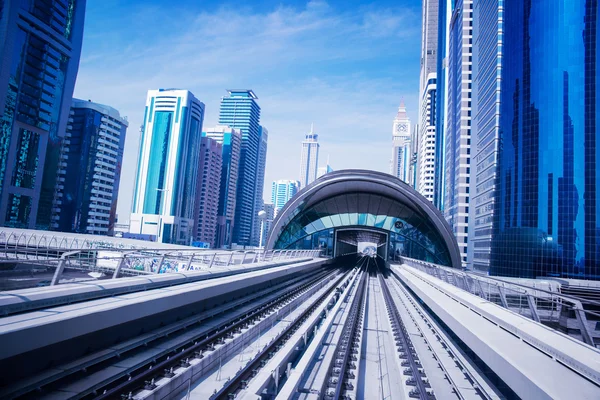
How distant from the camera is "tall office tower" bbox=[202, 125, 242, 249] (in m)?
165

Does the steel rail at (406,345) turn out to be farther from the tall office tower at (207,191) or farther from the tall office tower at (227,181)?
the tall office tower at (227,181)

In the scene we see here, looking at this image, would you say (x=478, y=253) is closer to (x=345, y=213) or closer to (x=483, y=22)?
(x=345, y=213)

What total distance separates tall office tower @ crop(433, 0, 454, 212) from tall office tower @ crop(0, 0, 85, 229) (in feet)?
309

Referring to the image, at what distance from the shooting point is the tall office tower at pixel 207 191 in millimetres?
143375

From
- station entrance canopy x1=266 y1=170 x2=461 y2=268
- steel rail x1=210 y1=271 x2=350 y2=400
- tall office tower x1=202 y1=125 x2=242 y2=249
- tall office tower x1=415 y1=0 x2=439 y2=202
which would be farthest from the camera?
tall office tower x1=202 y1=125 x2=242 y2=249

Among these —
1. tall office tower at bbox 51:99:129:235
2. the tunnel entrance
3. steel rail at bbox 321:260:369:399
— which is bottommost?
steel rail at bbox 321:260:369:399

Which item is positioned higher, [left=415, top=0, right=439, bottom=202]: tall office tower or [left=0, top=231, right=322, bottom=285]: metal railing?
[left=415, top=0, right=439, bottom=202]: tall office tower

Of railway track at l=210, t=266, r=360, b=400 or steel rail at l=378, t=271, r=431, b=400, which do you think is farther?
steel rail at l=378, t=271, r=431, b=400

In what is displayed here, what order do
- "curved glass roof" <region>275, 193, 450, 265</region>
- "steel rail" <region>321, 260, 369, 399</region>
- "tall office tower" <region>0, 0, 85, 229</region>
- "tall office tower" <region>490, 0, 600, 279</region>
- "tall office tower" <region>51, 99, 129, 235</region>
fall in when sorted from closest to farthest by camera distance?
"steel rail" <region>321, 260, 369, 399</region> < "curved glass roof" <region>275, 193, 450, 265</region> < "tall office tower" <region>490, 0, 600, 279</region> < "tall office tower" <region>0, 0, 85, 229</region> < "tall office tower" <region>51, 99, 129, 235</region>

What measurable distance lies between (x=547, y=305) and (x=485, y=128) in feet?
249

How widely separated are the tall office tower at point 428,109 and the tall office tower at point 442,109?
6.10 m

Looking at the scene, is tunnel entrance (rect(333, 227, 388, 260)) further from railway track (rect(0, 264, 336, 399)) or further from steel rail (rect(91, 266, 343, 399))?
railway track (rect(0, 264, 336, 399))

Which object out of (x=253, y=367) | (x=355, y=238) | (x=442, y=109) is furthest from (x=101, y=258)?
(x=442, y=109)

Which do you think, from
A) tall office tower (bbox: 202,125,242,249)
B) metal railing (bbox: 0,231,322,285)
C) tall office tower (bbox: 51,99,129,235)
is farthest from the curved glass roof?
Answer: tall office tower (bbox: 202,125,242,249)
